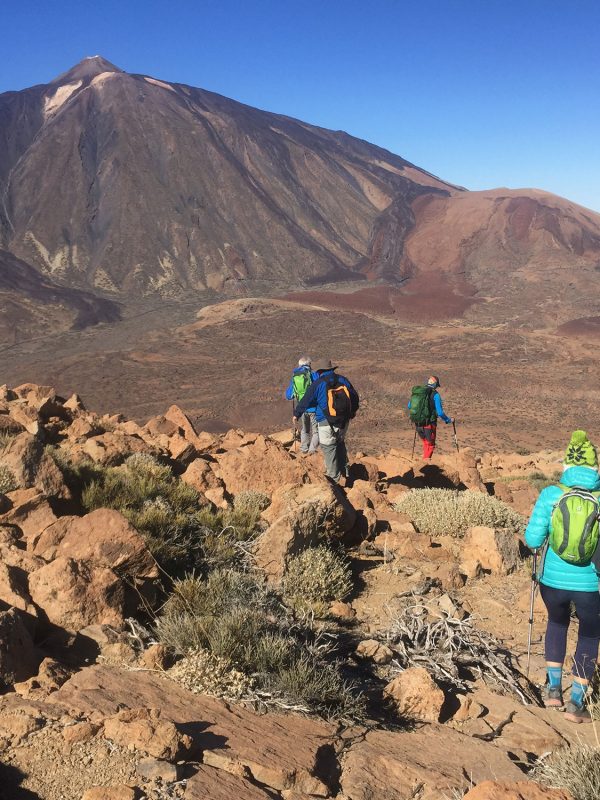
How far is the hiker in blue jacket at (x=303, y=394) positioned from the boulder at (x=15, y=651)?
570 centimetres

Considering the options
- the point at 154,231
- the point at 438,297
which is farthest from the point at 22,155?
the point at 438,297

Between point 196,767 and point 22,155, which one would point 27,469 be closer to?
point 196,767

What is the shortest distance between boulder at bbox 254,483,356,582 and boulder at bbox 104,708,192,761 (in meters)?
2.47

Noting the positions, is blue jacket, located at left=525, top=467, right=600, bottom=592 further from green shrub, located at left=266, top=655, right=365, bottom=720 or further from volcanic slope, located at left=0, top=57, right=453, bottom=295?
volcanic slope, located at left=0, top=57, right=453, bottom=295

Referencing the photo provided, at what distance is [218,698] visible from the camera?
3.13 metres

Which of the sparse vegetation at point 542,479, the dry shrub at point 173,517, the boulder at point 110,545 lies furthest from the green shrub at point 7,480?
the sparse vegetation at point 542,479

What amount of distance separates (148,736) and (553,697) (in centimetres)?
255

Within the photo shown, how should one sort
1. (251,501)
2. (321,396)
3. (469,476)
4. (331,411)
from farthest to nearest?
1. (469,476)
2. (321,396)
3. (331,411)
4. (251,501)

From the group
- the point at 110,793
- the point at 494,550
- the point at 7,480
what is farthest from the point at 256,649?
the point at 494,550

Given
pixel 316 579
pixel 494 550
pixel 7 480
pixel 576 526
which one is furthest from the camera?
pixel 494 550

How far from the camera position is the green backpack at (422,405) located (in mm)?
9930

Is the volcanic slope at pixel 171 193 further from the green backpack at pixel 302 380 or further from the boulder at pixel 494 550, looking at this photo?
the boulder at pixel 494 550

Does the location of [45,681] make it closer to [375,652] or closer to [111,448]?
[375,652]

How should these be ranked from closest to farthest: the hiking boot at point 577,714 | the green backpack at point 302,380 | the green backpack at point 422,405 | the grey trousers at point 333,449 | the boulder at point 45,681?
the boulder at point 45,681
the hiking boot at point 577,714
the grey trousers at point 333,449
the green backpack at point 302,380
the green backpack at point 422,405
